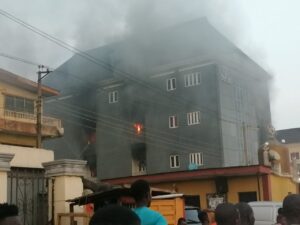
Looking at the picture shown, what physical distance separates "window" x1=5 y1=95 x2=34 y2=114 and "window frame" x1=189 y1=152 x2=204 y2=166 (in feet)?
34.0

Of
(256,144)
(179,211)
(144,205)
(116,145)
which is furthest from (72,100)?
(144,205)

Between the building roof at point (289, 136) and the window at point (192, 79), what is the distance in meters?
30.6

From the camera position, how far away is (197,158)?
30.2m

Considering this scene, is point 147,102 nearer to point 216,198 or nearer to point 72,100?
point 72,100

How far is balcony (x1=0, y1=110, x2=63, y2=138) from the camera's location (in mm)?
23531

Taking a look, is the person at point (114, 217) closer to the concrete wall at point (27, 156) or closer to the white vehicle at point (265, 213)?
the concrete wall at point (27, 156)

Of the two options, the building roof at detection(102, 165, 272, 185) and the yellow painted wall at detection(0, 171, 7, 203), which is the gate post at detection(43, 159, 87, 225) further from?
the building roof at detection(102, 165, 272, 185)

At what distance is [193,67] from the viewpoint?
30.8 m

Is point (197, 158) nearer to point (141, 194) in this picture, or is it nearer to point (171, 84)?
point (171, 84)

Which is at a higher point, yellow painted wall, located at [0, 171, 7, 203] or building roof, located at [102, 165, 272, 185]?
building roof, located at [102, 165, 272, 185]

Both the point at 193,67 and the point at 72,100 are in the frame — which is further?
the point at 72,100

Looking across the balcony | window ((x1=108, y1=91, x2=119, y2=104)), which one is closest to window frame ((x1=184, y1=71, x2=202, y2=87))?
window ((x1=108, y1=91, x2=119, y2=104))

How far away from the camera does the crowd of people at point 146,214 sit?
162cm

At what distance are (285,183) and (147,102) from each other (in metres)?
12.7
